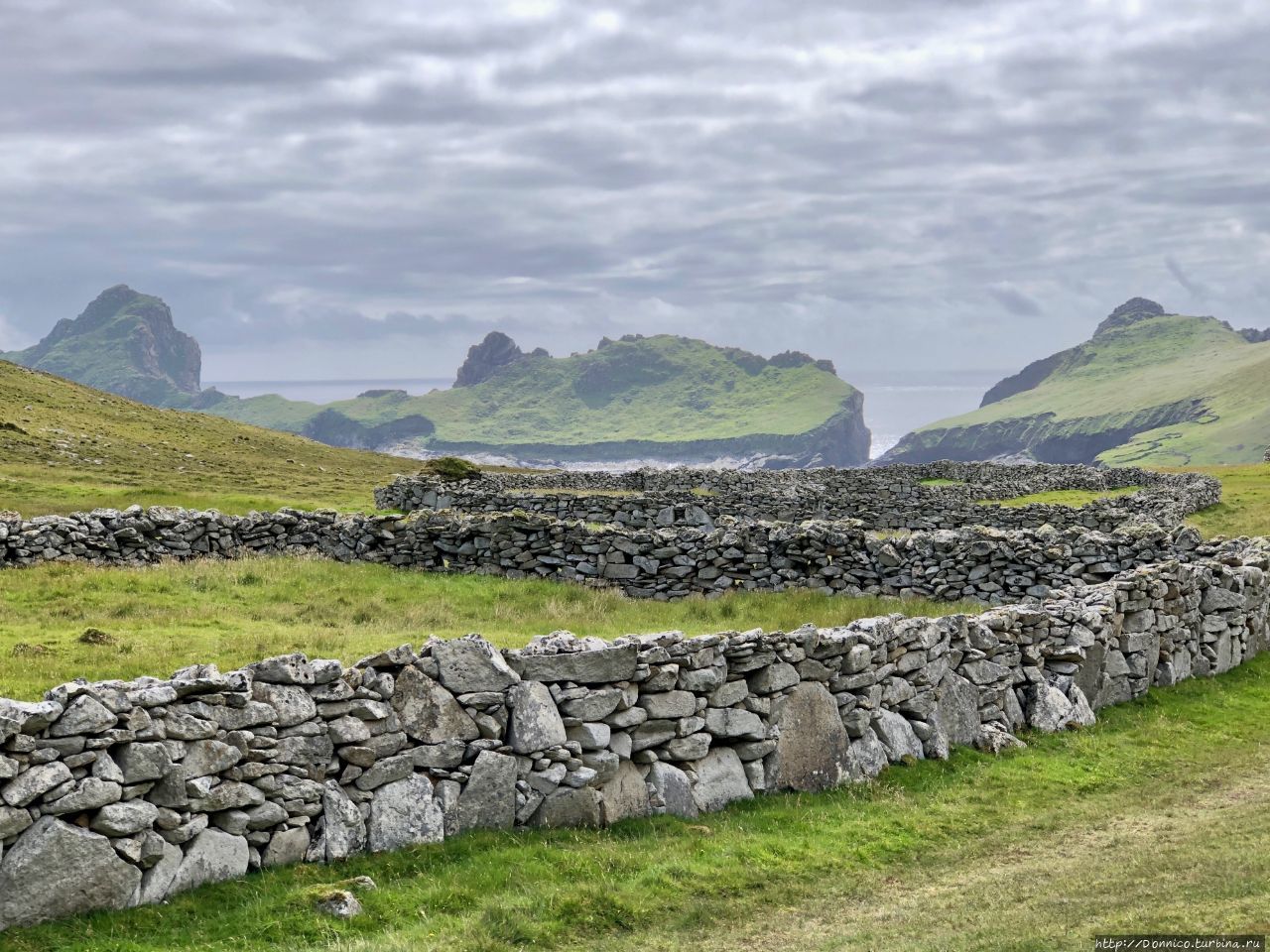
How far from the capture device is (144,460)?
216 feet

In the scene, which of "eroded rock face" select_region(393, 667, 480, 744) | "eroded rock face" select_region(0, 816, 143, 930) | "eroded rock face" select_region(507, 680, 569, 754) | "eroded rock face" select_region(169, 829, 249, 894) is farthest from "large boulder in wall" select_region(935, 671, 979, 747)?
"eroded rock face" select_region(0, 816, 143, 930)

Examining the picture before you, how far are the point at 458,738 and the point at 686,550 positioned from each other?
46.7 ft

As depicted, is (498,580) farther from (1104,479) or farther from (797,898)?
(1104,479)

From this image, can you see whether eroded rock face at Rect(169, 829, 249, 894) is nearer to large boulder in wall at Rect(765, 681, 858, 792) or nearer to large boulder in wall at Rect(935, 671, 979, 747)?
large boulder in wall at Rect(765, 681, 858, 792)

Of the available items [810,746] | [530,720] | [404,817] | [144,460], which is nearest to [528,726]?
[530,720]

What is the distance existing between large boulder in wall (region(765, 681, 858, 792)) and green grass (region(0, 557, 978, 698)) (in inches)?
194

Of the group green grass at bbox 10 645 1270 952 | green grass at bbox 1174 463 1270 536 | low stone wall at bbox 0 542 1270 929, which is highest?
green grass at bbox 1174 463 1270 536

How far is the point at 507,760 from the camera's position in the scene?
12.2 m

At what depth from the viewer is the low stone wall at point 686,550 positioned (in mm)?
25078

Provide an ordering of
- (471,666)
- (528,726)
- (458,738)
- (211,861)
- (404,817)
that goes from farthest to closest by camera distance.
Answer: (528,726), (471,666), (458,738), (404,817), (211,861)

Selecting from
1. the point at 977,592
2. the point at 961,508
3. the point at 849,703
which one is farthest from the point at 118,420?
the point at 849,703

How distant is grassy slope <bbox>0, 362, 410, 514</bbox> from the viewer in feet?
140

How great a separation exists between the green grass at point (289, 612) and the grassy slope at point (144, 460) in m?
16.4

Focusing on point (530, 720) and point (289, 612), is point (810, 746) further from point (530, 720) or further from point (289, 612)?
point (289, 612)
